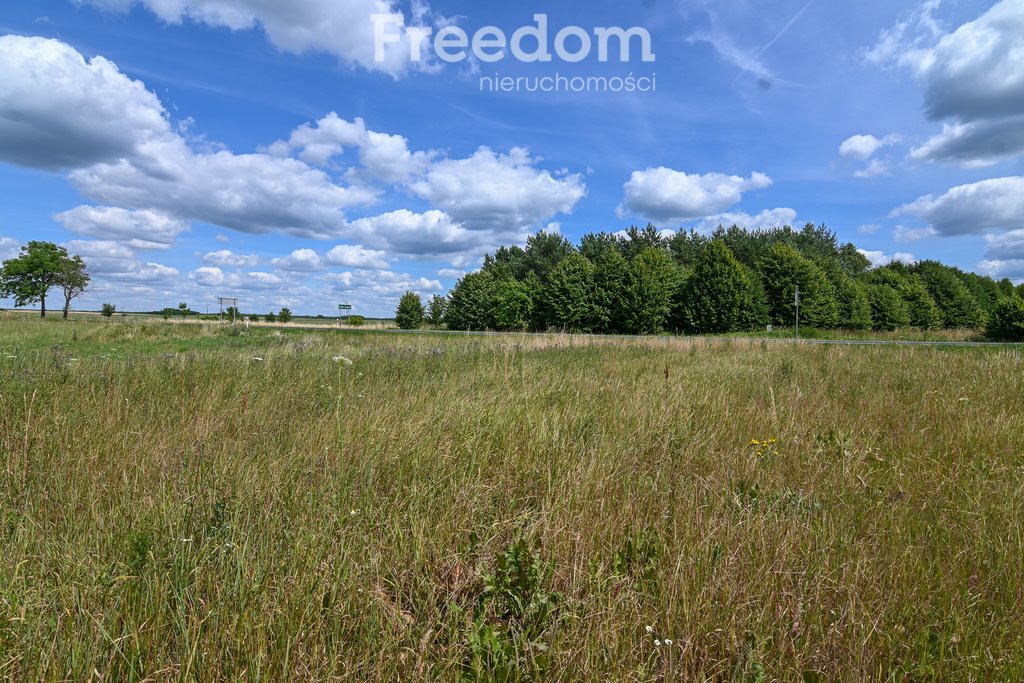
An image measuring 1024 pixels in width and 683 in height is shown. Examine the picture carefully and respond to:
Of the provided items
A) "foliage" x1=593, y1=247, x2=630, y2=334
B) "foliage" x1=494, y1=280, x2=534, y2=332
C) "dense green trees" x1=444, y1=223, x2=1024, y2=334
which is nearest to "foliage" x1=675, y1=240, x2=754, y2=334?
"dense green trees" x1=444, y1=223, x2=1024, y2=334

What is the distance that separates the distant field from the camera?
160 cm

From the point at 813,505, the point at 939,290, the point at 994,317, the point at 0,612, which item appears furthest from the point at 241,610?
the point at 939,290

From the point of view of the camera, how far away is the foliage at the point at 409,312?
51438mm

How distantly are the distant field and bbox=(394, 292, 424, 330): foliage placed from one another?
4733 centimetres

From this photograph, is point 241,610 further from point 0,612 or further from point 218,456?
point 218,456

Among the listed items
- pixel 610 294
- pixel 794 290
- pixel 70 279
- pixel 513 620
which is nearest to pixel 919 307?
pixel 794 290

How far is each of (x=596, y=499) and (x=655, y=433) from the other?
162 centimetres

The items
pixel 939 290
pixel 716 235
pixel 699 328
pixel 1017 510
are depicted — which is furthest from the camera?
pixel 716 235

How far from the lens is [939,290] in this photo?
53531mm

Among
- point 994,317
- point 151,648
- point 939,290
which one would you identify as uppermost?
point 939,290

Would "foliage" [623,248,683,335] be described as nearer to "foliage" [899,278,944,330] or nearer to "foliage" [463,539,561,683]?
"foliage" [899,278,944,330]

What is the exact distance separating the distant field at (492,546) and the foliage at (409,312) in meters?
47.3

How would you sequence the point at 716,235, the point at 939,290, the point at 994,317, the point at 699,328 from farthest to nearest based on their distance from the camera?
1. the point at 716,235
2. the point at 939,290
3. the point at 699,328
4. the point at 994,317

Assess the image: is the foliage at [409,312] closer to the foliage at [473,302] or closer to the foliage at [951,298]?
the foliage at [473,302]
